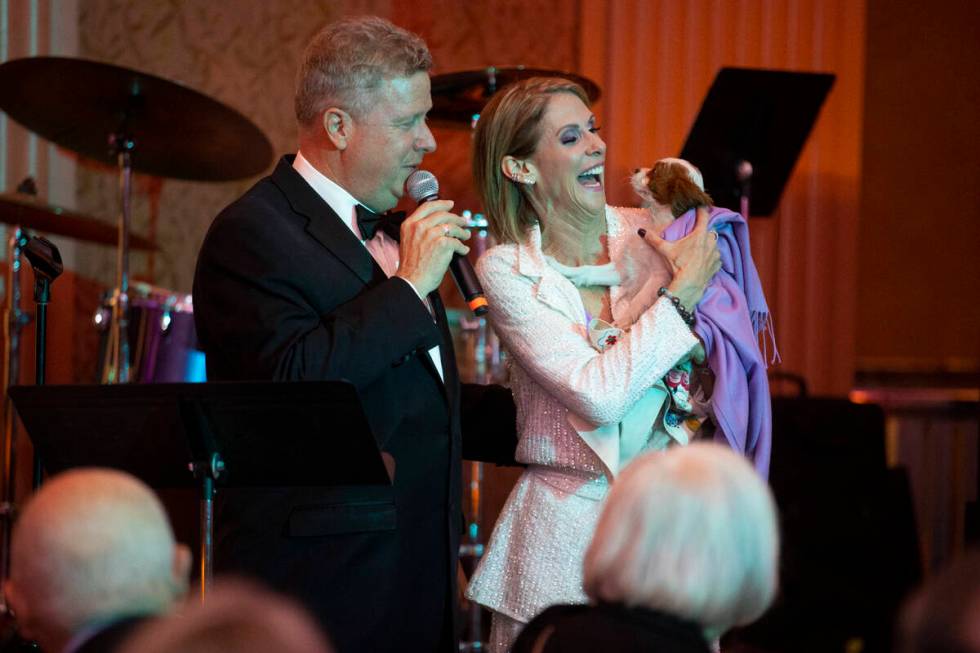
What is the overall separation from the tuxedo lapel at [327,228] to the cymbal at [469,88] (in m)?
1.33

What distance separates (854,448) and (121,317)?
2.58 m

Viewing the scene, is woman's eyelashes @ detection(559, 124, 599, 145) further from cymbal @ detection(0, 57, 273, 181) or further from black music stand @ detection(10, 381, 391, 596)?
cymbal @ detection(0, 57, 273, 181)

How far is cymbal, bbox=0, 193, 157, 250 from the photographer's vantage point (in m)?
3.93

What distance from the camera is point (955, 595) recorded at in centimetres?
118

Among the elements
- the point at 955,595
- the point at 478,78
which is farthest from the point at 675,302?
the point at 478,78

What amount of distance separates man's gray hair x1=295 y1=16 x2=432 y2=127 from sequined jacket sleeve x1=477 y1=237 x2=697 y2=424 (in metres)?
0.41

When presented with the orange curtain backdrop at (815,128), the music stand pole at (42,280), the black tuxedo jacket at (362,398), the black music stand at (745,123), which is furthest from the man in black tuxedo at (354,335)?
the orange curtain backdrop at (815,128)

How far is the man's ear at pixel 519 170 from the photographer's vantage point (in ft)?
8.61

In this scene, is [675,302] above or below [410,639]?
above

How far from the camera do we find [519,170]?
8.64 ft

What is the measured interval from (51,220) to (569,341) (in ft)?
7.41

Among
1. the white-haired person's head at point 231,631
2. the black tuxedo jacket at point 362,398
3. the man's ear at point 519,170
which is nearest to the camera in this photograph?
the white-haired person's head at point 231,631

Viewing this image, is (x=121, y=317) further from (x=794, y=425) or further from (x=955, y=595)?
(x=955, y=595)

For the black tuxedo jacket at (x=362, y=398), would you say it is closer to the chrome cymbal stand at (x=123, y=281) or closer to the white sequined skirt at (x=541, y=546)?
the white sequined skirt at (x=541, y=546)
